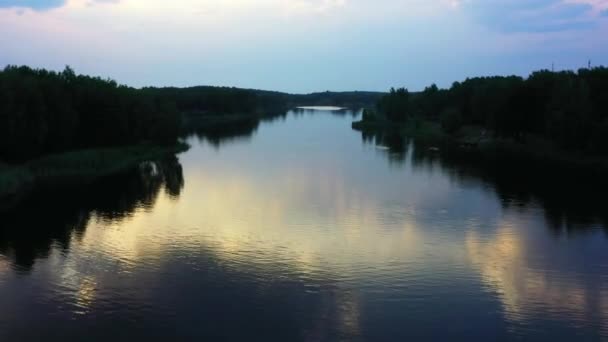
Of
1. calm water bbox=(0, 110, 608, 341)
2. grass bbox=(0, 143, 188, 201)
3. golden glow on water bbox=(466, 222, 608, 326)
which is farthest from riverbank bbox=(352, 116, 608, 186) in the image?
grass bbox=(0, 143, 188, 201)

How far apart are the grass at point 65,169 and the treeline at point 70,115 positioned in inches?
54.0

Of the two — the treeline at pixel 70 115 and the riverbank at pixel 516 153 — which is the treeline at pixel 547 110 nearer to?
the riverbank at pixel 516 153

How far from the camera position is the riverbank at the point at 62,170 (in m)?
29.6

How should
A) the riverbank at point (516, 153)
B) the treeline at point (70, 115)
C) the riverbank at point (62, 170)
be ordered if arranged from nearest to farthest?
the riverbank at point (62, 170) → the treeline at point (70, 115) → the riverbank at point (516, 153)

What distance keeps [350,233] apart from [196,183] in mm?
15120

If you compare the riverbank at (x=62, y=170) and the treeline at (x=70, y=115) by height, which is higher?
the treeline at (x=70, y=115)

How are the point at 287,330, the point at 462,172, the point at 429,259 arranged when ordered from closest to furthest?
the point at 287,330 < the point at 429,259 < the point at 462,172

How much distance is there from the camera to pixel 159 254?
63.8ft

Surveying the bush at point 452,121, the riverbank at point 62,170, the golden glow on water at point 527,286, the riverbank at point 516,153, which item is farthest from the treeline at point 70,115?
the bush at point 452,121

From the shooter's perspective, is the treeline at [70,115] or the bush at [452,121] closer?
the treeline at [70,115]

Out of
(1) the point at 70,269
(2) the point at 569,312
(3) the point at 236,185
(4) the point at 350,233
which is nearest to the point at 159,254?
(1) the point at 70,269

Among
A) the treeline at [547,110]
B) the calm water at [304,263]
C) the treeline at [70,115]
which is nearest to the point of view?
the calm water at [304,263]

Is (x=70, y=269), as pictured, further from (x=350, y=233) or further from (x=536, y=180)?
(x=536, y=180)

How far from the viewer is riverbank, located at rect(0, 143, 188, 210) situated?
2962 cm
